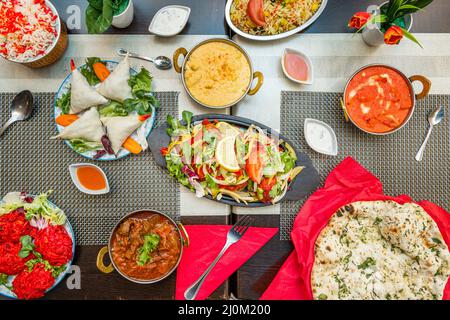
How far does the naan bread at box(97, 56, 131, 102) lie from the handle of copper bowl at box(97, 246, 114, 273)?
91cm

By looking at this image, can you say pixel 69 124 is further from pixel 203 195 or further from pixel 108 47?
pixel 203 195

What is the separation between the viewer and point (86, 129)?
6.63 feet

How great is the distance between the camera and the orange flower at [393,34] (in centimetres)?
193

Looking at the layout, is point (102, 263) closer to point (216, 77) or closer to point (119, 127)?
point (119, 127)

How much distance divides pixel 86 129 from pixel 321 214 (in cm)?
147

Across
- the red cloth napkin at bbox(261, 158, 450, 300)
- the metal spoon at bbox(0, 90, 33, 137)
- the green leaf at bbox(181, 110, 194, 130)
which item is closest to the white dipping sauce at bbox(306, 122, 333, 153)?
→ the red cloth napkin at bbox(261, 158, 450, 300)

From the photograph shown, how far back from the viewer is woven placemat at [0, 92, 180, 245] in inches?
85.4

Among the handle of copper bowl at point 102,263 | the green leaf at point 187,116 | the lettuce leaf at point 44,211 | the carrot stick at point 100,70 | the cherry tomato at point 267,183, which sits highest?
the carrot stick at point 100,70

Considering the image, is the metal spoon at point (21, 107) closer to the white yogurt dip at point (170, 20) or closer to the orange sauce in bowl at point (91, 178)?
the orange sauce in bowl at point (91, 178)

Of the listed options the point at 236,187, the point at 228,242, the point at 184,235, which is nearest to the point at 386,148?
the point at 236,187

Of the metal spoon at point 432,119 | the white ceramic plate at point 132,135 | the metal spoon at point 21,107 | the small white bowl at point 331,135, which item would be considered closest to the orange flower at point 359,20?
the small white bowl at point 331,135

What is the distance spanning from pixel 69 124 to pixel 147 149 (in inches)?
18.5

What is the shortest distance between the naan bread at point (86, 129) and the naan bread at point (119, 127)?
49mm
